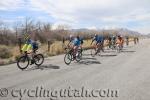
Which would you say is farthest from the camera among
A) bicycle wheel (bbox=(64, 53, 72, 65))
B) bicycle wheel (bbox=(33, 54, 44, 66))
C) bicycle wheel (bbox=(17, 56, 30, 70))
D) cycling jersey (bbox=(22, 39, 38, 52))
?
bicycle wheel (bbox=(64, 53, 72, 65))

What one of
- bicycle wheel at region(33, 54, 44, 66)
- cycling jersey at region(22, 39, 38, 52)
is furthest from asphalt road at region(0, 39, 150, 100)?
bicycle wheel at region(33, 54, 44, 66)

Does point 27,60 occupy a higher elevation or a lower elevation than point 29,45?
lower

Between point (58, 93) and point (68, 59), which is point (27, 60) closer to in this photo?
point (68, 59)

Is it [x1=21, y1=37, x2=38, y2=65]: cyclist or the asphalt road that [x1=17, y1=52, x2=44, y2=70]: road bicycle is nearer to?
[x1=21, y1=37, x2=38, y2=65]: cyclist

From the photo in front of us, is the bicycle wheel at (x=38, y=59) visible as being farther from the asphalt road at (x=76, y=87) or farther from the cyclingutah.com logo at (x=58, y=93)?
the cyclingutah.com logo at (x=58, y=93)

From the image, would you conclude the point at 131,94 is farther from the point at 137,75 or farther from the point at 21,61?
the point at 21,61

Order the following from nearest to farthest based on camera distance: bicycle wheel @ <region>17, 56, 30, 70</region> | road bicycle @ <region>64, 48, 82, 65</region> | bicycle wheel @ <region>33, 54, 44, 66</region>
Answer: bicycle wheel @ <region>17, 56, 30, 70</region>
bicycle wheel @ <region>33, 54, 44, 66</region>
road bicycle @ <region>64, 48, 82, 65</region>

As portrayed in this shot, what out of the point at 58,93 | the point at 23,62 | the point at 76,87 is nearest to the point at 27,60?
the point at 23,62

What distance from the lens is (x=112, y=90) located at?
31.2 ft

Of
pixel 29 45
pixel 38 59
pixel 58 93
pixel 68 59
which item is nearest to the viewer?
pixel 58 93


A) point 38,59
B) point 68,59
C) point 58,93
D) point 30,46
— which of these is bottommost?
point 58,93

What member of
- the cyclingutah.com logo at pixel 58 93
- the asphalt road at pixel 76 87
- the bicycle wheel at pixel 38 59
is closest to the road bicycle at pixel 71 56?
the bicycle wheel at pixel 38 59

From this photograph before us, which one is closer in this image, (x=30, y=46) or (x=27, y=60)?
(x=27, y=60)

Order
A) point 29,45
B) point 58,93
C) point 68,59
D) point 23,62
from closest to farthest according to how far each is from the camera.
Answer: point 58,93, point 23,62, point 29,45, point 68,59
